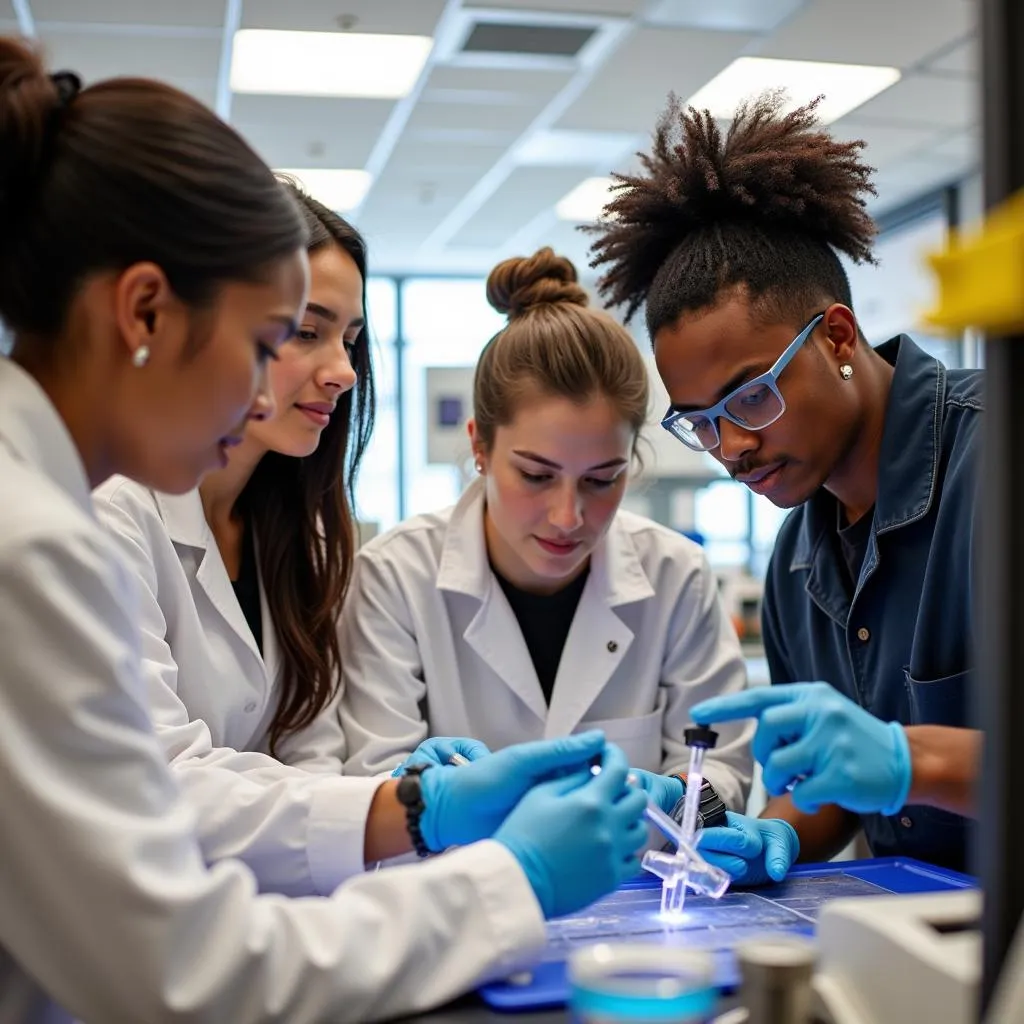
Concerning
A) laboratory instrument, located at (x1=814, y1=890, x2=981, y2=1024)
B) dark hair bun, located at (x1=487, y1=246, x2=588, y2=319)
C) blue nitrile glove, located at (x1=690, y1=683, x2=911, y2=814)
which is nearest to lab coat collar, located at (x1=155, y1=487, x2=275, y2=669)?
dark hair bun, located at (x1=487, y1=246, x2=588, y2=319)

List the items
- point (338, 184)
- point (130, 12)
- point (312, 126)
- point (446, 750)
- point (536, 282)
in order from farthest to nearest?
point (338, 184) → point (312, 126) → point (130, 12) → point (536, 282) → point (446, 750)

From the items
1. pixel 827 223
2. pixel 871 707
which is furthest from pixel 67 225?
pixel 871 707

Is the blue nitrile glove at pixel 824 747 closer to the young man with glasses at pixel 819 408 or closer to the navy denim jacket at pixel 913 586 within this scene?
the young man with glasses at pixel 819 408

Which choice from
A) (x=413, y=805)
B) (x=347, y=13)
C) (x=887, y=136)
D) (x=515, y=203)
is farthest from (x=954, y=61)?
(x=413, y=805)

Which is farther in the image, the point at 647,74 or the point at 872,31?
the point at 647,74

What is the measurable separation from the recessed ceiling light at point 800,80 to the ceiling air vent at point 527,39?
1.87ft

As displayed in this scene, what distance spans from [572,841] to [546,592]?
3.49ft

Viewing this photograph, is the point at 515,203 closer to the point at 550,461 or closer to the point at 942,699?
the point at 550,461

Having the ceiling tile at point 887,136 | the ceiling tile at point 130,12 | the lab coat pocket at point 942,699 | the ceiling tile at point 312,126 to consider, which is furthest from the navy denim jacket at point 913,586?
the ceiling tile at point 887,136

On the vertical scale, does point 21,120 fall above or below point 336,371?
above

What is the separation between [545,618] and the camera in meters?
2.00

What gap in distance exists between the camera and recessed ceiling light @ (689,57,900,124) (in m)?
4.71

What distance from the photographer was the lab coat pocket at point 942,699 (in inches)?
56.9

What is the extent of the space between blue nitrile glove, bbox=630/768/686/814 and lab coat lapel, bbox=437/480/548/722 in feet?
1.27
